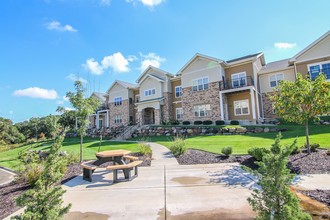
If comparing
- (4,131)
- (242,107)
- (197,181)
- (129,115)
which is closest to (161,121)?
(129,115)

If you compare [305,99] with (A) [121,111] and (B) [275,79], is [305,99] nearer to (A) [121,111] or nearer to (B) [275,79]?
(B) [275,79]

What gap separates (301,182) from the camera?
5617 mm

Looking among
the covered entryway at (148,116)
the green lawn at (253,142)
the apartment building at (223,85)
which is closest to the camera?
the green lawn at (253,142)

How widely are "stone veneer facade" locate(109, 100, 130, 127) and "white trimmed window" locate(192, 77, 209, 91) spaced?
43.9 ft

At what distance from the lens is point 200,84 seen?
82.9 ft

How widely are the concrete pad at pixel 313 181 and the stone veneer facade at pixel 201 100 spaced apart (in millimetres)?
17114

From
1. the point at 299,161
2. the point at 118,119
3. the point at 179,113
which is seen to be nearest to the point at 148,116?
the point at 179,113

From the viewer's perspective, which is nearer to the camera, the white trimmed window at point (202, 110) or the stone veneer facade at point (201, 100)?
the stone veneer facade at point (201, 100)

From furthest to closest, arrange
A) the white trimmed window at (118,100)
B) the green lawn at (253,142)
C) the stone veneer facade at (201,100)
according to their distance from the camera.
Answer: the white trimmed window at (118,100) < the stone veneer facade at (201,100) < the green lawn at (253,142)

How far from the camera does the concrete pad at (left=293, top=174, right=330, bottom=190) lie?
5169 millimetres

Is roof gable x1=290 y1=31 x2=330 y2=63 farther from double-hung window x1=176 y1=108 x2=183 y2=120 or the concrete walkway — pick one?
the concrete walkway

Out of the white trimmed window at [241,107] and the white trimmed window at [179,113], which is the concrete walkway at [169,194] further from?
the white trimmed window at [179,113]

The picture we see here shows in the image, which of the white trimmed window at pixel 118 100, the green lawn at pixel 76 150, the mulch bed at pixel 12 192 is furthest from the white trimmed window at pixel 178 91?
the mulch bed at pixel 12 192

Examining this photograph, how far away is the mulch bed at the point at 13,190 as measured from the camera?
4.79 metres
